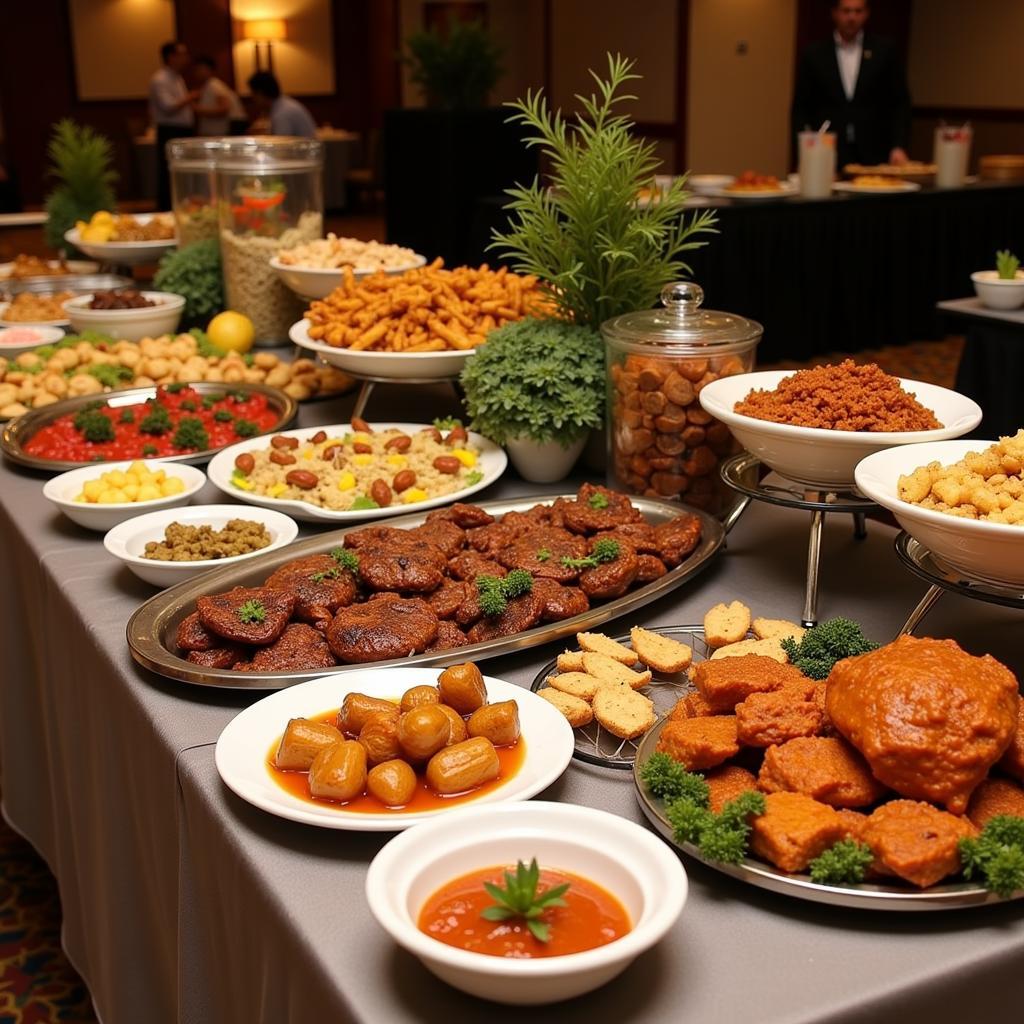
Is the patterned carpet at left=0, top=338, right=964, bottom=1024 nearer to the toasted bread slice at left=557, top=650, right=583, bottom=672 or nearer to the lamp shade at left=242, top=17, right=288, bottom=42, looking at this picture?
the toasted bread slice at left=557, top=650, right=583, bottom=672

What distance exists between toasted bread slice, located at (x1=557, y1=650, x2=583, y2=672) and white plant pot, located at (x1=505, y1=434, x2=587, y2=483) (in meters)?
0.66

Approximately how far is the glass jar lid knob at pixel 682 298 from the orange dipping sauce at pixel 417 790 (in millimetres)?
844

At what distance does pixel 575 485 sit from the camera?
1.98 metres

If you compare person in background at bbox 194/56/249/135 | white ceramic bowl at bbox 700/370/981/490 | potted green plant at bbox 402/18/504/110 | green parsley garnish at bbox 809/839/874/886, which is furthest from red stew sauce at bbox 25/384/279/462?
person in background at bbox 194/56/249/135

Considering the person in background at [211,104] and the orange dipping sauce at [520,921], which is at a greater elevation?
the person in background at [211,104]

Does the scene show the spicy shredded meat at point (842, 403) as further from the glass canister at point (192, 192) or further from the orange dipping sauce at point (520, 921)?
the glass canister at point (192, 192)

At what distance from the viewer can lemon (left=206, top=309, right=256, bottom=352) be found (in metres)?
2.77

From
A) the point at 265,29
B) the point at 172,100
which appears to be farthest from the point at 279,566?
the point at 265,29

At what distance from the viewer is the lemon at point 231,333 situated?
2768 mm

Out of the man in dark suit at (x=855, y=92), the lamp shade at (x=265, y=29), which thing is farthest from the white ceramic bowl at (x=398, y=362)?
the lamp shade at (x=265, y=29)

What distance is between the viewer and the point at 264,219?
2.95m

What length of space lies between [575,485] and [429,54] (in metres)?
4.83

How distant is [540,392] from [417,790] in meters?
0.95

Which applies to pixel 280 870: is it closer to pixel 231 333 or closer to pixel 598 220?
pixel 598 220
